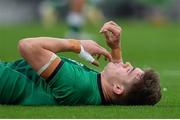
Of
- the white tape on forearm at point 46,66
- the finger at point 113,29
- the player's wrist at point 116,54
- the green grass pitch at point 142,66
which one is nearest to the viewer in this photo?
the green grass pitch at point 142,66

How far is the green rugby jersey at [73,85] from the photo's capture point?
8719 mm

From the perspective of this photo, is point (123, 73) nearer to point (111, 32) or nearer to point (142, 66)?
point (111, 32)

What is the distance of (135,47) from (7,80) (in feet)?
49.5

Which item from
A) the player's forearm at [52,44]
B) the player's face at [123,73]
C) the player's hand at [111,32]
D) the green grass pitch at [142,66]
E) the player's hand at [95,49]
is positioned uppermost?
the player's hand at [111,32]

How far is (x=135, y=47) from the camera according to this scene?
2386 centimetres

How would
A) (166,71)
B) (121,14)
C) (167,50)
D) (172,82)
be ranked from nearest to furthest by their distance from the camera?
(172,82) < (166,71) < (167,50) < (121,14)

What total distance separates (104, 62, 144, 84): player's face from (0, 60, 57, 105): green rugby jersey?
1.94 ft

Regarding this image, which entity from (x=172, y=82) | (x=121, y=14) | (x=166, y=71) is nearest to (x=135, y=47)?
(x=166, y=71)

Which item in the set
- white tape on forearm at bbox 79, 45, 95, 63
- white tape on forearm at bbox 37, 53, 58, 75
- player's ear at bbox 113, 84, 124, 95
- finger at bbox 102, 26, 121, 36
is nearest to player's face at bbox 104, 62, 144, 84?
player's ear at bbox 113, 84, 124, 95

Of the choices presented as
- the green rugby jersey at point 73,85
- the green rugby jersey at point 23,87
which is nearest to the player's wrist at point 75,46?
the green rugby jersey at point 73,85

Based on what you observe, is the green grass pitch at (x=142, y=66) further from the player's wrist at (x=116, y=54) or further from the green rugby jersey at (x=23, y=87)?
the player's wrist at (x=116, y=54)

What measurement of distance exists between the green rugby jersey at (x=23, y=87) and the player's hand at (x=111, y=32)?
0.72 m

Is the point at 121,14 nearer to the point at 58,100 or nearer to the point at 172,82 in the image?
the point at 172,82

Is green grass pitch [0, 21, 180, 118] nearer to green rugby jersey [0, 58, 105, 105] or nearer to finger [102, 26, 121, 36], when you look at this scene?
green rugby jersey [0, 58, 105, 105]
